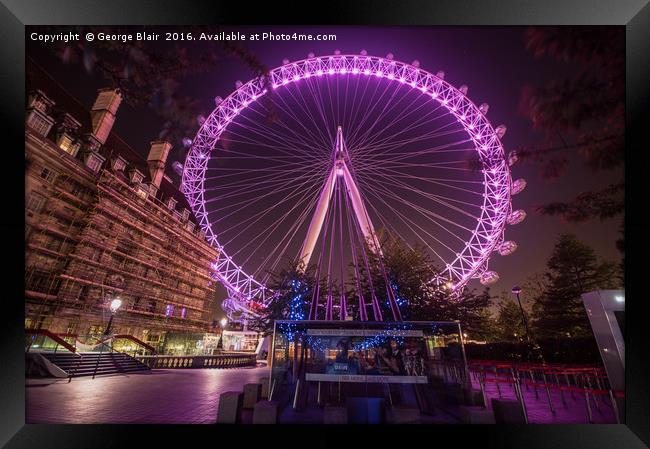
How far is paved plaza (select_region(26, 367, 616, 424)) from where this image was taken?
6.77 metres

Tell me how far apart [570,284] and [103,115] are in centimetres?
4273

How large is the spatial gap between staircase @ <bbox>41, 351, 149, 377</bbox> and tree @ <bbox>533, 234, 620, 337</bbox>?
30228 millimetres

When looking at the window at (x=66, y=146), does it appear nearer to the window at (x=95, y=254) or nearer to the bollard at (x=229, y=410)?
the window at (x=95, y=254)

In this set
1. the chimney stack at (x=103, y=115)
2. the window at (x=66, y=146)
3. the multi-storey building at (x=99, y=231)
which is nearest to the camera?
the multi-storey building at (x=99, y=231)

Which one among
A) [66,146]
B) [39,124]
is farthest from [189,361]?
[66,146]

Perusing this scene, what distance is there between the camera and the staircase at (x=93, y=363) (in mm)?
12531

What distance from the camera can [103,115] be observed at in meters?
28.2

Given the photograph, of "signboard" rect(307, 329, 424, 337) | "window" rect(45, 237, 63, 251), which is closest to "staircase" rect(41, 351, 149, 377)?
"signboard" rect(307, 329, 424, 337)

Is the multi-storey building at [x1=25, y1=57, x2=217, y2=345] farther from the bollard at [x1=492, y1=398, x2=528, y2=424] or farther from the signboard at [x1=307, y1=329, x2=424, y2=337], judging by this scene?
the bollard at [x1=492, y1=398, x2=528, y2=424]

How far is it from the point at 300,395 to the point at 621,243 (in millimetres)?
7606

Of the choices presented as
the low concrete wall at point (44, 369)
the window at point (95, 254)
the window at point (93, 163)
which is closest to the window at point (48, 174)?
the window at point (93, 163)

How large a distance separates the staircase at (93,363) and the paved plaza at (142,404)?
67.8 inches

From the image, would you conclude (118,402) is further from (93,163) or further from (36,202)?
(93,163)
